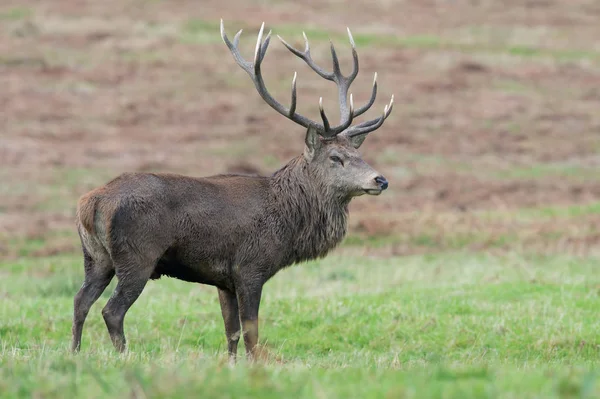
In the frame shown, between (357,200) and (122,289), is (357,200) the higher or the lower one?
the lower one

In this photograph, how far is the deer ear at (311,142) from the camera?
10.8 m

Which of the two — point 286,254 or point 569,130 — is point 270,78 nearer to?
point 569,130

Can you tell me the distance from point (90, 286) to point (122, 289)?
0.54m

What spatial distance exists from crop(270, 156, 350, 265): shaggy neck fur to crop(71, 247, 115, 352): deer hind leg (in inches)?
65.5

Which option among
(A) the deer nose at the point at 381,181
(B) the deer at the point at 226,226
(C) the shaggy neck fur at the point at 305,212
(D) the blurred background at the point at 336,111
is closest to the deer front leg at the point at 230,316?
(B) the deer at the point at 226,226

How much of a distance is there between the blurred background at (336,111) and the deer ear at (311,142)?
991 cm

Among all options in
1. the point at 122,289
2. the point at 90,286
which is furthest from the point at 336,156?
the point at 90,286

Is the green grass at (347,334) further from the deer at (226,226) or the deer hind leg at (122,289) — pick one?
the deer at (226,226)

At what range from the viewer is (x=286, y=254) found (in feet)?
34.3

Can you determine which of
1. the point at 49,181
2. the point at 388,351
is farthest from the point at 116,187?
the point at 49,181

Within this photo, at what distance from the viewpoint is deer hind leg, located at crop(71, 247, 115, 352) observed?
32.3 feet

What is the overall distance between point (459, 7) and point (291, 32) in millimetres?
11498

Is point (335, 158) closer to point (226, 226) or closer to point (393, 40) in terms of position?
point (226, 226)

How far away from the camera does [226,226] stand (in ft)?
33.1
